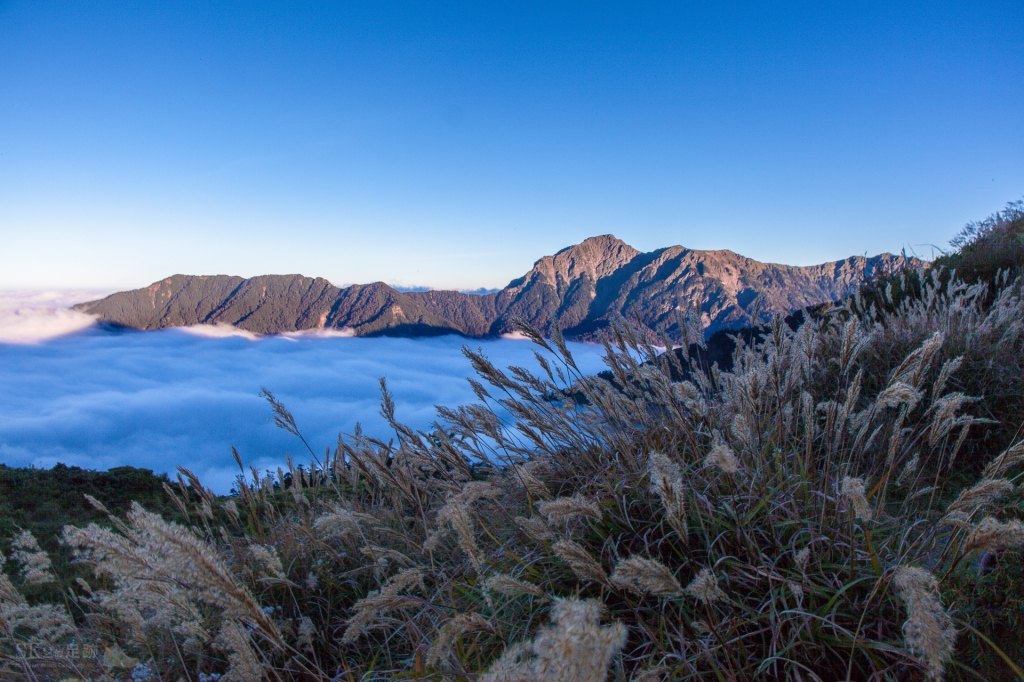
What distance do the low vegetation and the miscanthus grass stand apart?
1 cm

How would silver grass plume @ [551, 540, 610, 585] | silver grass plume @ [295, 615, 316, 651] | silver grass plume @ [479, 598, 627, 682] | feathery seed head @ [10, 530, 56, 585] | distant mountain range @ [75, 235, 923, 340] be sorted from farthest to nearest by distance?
distant mountain range @ [75, 235, 923, 340], feathery seed head @ [10, 530, 56, 585], silver grass plume @ [295, 615, 316, 651], silver grass plume @ [551, 540, 610, 585], silver grass plume @ [479, 598, 627, 682]

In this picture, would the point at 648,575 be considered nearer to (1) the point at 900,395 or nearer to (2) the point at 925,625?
(2) the point at 925,625

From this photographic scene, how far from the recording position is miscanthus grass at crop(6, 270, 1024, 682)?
1286 mm

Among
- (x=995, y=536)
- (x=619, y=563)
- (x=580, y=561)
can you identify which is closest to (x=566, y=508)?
(x=580, y=561)

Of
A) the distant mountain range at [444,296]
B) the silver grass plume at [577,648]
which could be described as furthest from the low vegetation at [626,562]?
the distant mountain range at [444,296]

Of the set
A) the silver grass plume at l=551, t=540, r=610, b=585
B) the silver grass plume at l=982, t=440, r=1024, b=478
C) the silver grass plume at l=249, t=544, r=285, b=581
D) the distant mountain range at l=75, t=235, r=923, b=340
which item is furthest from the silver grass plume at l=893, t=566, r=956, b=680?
the distant mountain range at l=75, t=235, r=923, b=340

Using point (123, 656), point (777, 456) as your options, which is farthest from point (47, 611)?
point (777, 456)

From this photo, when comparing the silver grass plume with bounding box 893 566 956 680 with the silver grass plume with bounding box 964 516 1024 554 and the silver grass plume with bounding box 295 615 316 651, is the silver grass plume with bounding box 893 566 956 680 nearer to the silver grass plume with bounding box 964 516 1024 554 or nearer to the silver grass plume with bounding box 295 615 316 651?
the silver grass plume with bounding box 964 516 1024 554

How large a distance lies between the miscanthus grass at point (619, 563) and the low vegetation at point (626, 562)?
0.01m

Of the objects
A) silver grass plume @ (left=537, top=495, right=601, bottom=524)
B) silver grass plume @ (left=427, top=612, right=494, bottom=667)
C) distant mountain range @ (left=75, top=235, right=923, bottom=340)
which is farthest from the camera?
distant mountain range @ (left=75, top=235, right=923, bottom=340)

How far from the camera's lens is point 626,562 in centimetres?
109

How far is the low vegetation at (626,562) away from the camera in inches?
51.3

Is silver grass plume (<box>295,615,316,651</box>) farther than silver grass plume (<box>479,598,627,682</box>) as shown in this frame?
Yes

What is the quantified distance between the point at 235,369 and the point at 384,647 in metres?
113
